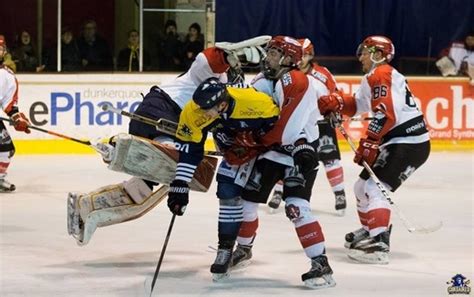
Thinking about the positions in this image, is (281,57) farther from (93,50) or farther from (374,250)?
(93,50)

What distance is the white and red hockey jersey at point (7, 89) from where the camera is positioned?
806 cm

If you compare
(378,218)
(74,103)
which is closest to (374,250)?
(378,218)

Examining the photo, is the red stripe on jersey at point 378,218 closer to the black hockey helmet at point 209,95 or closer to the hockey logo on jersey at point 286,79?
the hockey logo on jersey at point 286,79

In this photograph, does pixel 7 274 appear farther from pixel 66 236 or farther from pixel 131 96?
pixel 131 96

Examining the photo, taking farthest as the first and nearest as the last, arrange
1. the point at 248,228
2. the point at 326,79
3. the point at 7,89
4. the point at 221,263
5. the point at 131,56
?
1. the point at 131,56
2. the point at 7,89
3. the point at 326,79
4. the point at 248,228
5. the point at 221,263

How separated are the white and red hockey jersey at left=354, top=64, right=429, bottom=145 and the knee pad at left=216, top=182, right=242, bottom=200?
3.18 ft

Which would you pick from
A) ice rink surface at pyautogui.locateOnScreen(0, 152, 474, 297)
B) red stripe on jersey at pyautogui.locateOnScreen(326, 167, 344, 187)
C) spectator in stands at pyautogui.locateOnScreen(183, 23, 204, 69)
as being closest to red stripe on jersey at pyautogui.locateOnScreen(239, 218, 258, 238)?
ice rink surface at pyautogui.locateOnScreen(0, 152, 474, 297)

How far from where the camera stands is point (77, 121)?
10.4 m

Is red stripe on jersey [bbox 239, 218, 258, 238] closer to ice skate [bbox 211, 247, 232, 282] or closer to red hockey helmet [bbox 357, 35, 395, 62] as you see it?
ice skate [bbox 211, 247, 232, 282]

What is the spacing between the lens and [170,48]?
1151cm

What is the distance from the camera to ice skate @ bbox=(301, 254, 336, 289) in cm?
498

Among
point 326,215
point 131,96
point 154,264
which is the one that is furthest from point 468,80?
point 154,264

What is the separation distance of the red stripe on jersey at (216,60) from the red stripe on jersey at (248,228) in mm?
866

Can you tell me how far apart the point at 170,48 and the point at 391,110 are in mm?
5980
